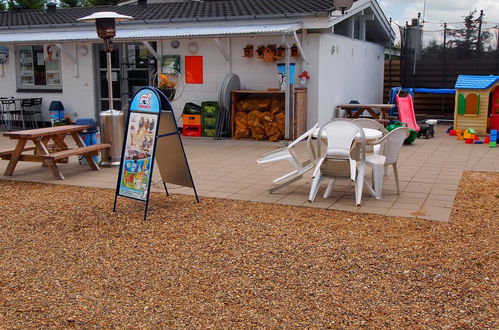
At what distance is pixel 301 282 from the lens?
4.14 m

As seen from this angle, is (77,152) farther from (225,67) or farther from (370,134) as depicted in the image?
(225,67)

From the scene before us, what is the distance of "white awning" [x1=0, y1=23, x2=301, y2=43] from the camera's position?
11498mm

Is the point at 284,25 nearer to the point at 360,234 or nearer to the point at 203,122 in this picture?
the point at 203,122

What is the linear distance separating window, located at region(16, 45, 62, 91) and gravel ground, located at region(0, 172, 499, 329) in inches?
373

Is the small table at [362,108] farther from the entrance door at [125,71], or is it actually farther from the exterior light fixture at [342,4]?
the entrance door at [125,71]

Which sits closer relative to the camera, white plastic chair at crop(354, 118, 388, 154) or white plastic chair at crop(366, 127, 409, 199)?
white plastic chair at crop(366, 127, 409, 199)

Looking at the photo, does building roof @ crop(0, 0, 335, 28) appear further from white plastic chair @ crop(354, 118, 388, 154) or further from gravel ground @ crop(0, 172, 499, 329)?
gravel ground @ crop(0, 172, 499, 329)

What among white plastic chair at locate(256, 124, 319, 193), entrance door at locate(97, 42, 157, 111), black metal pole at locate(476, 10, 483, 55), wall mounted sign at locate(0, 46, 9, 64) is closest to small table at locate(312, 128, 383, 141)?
white plastic chair at locate(256, 124, 319, 193)

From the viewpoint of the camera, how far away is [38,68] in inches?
610

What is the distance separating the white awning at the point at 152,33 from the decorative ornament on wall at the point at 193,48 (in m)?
0.40

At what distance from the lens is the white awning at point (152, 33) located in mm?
11498

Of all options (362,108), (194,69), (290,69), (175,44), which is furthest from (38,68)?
(362,108)

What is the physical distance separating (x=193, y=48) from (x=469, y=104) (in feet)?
21.7

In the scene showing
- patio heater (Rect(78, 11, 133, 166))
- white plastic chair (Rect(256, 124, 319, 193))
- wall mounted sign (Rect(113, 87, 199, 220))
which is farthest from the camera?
patio heater (Rect(78, 11, 133, 166))
